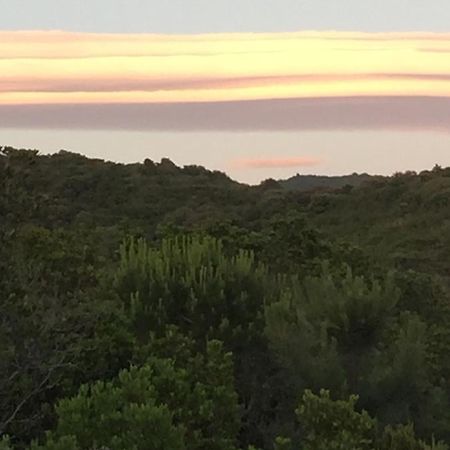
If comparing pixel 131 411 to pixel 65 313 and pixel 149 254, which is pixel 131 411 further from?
pixel 149 254

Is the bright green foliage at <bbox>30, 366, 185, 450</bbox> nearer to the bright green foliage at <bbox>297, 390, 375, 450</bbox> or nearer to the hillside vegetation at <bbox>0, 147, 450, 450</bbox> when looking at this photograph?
the hillside vegetation at <bbox>0, 147, 450, 450</bbox>

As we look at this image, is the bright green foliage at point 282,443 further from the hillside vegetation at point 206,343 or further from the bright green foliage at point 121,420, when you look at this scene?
the bright green foliage at point 121,420

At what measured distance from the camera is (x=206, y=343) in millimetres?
15625

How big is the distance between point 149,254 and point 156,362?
201 inches

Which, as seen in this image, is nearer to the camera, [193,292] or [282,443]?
[282,443]

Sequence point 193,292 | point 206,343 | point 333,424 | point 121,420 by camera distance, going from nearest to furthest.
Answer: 1. point 121,420
2. point 333,424
3. point 206,343
4. point 193,292

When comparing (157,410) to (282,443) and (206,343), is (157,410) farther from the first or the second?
(206,343)

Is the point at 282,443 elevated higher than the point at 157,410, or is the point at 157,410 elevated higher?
the point at 157,410

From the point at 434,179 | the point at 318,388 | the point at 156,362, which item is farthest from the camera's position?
the point at 434,179

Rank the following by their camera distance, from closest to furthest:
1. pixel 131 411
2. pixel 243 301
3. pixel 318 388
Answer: pixel 131 411, pixel 318 388, pixel 243 301

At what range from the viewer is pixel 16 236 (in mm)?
12914

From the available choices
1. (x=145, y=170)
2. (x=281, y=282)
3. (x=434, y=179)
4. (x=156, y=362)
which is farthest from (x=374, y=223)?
(x=156, y=362)

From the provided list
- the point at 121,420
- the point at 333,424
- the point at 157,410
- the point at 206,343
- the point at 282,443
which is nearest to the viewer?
the point at 157,410

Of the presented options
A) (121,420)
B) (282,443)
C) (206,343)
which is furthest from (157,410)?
(206,343)
